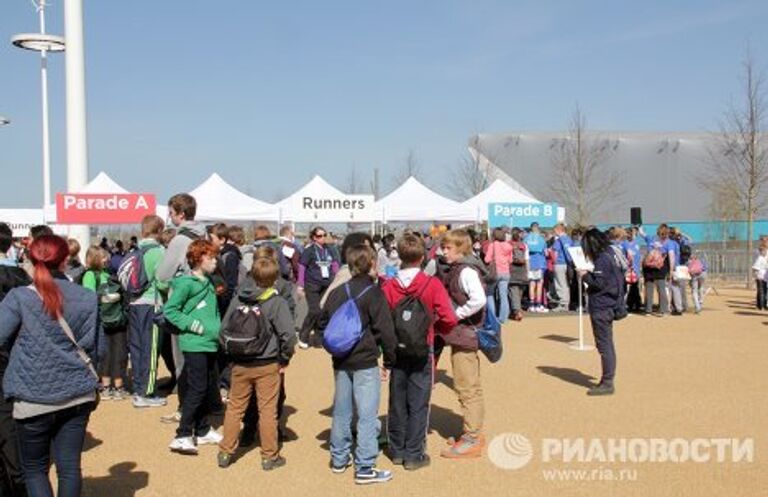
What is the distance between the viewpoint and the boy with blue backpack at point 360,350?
5.23 meters

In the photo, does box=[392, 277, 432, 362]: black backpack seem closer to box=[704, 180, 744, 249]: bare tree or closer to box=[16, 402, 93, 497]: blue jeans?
box=[16, 402, 93, 497]: blue jeans

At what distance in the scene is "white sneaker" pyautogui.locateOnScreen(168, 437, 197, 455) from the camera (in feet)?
19.3

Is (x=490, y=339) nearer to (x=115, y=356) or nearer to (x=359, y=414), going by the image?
(x=359, y=414)

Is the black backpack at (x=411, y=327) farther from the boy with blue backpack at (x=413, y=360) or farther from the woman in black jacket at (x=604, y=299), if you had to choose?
the woman in black jacket at (x=604, y=299)

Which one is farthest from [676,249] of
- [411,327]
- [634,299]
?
[411,327]

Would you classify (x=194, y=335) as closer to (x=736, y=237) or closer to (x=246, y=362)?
(x=246, y=362)

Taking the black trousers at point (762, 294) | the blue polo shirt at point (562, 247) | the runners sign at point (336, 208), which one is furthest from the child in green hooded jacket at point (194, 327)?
the black trousers at point (762, 294)

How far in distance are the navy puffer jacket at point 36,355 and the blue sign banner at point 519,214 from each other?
1581 cm

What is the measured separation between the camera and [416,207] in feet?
70.5

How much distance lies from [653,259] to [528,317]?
294 centimetres

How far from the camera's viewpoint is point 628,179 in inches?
2019

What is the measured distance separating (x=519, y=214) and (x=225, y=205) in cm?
822

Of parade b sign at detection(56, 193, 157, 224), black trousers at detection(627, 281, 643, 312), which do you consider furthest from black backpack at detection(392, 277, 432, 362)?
black trousers at detection(627, 281, 643, 312)

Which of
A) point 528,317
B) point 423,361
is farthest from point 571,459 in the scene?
point 528,317
